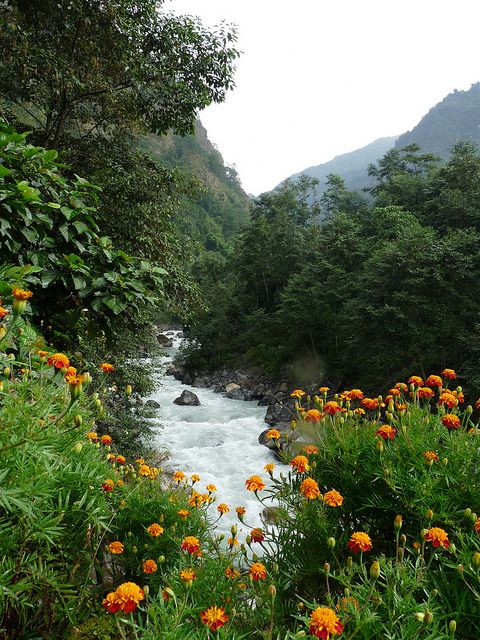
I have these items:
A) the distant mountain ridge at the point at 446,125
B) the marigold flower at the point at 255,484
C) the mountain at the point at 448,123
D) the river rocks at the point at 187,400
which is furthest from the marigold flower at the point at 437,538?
the mountain at the point at 448,123

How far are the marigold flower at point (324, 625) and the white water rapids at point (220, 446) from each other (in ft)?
15.7

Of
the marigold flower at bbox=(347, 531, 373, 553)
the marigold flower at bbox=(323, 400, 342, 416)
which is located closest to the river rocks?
the marigold flower at bbox=(323, 400, 342, 416)

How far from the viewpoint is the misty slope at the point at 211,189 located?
202ft

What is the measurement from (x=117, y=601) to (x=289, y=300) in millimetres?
21003

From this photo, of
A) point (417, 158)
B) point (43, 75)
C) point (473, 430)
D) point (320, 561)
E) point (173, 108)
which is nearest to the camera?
point (320, 561)

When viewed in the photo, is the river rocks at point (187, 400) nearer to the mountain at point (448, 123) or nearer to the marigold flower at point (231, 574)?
the marigold flower at point (231, 574)

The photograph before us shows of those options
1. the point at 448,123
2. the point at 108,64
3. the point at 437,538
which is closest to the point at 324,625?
the point at 437,538

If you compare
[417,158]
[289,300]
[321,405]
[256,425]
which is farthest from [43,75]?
[417,158]

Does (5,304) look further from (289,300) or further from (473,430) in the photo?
(289,300)

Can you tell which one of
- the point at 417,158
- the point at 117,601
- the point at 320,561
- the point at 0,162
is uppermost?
Answer: the point at 417,158

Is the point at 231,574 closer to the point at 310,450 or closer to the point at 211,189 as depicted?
the point at 310,450

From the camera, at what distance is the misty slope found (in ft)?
202

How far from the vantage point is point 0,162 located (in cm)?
232

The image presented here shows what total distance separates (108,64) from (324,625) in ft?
18.1
